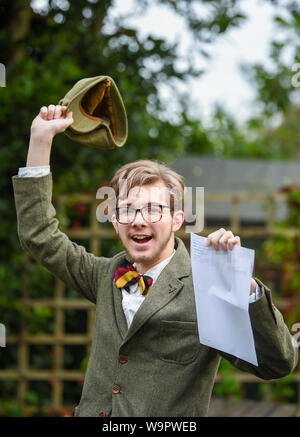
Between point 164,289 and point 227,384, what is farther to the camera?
point 227,384

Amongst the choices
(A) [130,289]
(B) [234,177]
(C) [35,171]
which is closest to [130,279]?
(A) [130,289]

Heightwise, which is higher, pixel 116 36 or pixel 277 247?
pixel 116 36

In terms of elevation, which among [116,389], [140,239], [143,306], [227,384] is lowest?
[227,384]

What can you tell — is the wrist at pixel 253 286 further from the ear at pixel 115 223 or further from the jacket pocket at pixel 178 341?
the ear at pixel 115 223

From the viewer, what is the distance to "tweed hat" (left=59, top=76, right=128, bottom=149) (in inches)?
62.3

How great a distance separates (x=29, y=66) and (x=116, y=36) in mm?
900

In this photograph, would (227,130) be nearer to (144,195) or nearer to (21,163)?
(21,163)

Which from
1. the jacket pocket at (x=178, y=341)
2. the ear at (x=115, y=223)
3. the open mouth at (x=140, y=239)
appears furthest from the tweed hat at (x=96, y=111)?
the jacket pocket at (x=178, y=341)

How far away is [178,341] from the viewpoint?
4.79 ft

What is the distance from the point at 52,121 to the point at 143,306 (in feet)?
1.96

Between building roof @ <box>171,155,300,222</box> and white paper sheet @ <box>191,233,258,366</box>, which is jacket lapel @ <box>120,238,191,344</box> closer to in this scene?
white paper sheet @ <box>191,233,258,366</box>

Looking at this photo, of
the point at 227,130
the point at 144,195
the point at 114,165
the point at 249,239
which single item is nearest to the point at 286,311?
the point at 249,239

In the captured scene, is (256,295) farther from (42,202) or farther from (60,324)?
(60,324)
